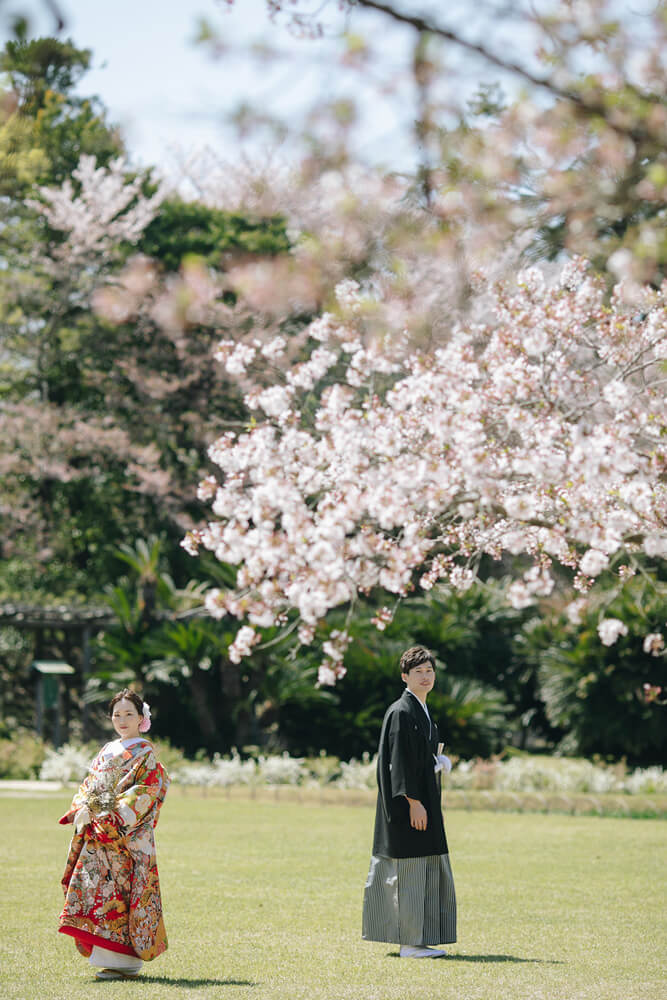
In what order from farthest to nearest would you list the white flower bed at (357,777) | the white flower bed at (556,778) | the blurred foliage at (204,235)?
the blurred foliage at (204,235) < the white flower bed at (357,777) < the white flower bed at (556,778)

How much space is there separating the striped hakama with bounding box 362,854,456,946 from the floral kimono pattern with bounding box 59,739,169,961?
4.06ft

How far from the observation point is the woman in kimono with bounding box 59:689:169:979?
634 cm

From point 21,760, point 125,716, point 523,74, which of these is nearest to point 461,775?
point 21,760

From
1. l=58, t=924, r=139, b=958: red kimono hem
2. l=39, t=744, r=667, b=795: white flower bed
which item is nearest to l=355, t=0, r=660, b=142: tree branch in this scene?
l=58, t=924, r=139, b=958: red kimono hem

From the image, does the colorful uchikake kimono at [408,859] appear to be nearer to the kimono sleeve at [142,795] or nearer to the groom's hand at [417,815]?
the groom's hand at [417,815]

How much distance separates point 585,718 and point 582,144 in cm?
1375

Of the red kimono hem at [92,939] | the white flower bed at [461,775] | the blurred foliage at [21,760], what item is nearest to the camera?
the red kimono hem at [92,939]

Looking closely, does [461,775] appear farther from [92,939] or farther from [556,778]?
[92,939]

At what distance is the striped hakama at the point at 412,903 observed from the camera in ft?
22.5

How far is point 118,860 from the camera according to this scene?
6.50 metres

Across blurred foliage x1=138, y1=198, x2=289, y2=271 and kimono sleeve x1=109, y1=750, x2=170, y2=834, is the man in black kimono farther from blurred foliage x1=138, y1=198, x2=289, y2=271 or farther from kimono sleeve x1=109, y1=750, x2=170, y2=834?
blurred foliage x1=138, y1=198, x2=289, y2=271

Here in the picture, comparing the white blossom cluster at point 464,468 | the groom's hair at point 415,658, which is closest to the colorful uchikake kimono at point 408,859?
the groom's hair at point 415,658

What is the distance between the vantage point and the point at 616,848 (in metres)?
11.1

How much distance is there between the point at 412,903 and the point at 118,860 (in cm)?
166
